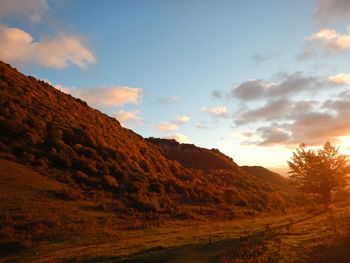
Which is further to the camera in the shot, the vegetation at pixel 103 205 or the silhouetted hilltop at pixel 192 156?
the silhouetted hilltop at pixel 192 156

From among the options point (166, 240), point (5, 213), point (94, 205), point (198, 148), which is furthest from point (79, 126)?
point (198, 148)

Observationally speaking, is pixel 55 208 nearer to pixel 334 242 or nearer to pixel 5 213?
pixel 5 213

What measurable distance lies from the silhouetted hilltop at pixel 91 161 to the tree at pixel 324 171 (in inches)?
396

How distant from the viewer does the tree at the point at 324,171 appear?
110 ft

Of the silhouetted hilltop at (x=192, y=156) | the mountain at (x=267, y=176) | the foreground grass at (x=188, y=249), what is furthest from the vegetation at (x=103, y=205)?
the mountain at (x=267, y=176)

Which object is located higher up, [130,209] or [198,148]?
[198,148]

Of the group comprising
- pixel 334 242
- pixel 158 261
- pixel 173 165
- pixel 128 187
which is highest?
pixel 173 165

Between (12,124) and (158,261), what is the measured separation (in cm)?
3018

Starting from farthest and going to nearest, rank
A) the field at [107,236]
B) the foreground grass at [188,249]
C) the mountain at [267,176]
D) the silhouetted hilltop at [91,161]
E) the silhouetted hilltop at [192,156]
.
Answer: the mountain at [267,176]
the silhouetted hilltop at [192,156]
the silhouetted hilltop at [91,161]
the field at [107,236]
the foreground grass at [188,249]

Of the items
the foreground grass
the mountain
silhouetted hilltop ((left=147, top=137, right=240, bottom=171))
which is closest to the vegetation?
the foreground grass

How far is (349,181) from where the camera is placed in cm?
3538

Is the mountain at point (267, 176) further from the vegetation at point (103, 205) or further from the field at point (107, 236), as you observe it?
the field at point (107, 236)

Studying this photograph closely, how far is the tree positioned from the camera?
33406mm

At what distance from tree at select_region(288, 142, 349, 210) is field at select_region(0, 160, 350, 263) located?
39.5 feet
